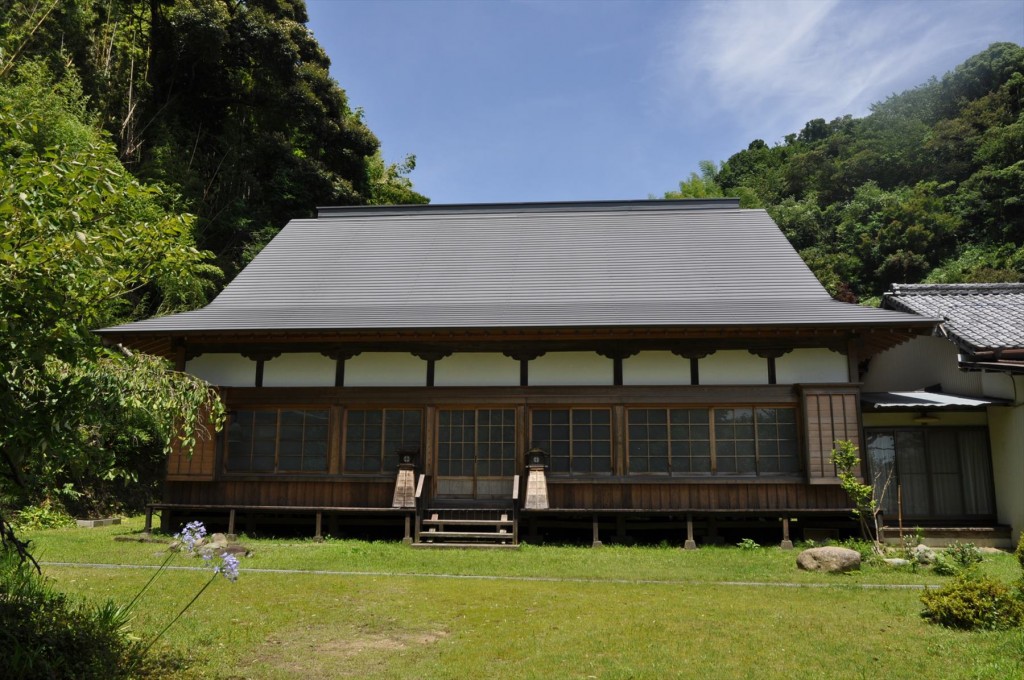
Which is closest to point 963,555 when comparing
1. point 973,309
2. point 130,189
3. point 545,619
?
point 545,619

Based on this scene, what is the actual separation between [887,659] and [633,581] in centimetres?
399

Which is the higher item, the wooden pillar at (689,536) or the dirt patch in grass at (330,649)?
the wooden pillar at (689,536)

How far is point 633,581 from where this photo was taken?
10023 mm

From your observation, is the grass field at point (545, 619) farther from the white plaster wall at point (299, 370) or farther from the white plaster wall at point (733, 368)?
the white plaster wall at point (299, 370)

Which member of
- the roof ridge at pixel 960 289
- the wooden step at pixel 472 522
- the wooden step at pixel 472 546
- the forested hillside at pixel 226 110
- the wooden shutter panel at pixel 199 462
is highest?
the forested hillside at pixel 226 110

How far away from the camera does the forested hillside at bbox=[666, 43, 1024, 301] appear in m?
42.0

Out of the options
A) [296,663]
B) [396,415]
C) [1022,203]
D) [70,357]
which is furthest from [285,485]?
[1022,203]

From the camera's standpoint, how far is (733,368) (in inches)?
558

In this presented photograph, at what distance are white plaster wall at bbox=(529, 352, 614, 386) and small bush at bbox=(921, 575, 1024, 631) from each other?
753cm

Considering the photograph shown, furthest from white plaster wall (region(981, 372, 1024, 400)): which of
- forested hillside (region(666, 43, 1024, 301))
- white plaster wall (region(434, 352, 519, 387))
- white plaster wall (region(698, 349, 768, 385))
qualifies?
forested hillside (region(666, 43, 1024, 301))

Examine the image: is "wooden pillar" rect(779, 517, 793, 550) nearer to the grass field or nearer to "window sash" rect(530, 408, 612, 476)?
the grass field

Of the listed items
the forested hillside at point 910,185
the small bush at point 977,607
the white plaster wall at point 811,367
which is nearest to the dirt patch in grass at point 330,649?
the small bush at point 977,607

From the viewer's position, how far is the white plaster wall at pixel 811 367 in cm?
1401

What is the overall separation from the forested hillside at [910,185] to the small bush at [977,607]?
99.8 feet
